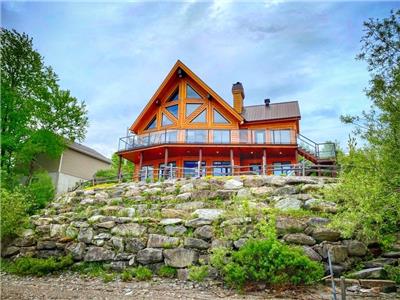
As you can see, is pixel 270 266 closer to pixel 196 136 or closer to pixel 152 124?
pixel 196 136

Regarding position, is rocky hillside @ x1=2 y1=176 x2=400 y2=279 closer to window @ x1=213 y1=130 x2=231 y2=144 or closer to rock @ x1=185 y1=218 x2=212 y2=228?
rock @ x1=185 y1=218 x2=212 y2=228

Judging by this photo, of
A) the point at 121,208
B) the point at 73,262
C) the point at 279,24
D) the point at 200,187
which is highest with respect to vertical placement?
the point at 279,24

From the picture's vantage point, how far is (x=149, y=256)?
10633 millimetres

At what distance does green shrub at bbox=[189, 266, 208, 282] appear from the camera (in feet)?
30.7

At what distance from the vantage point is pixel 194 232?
36.2 ft

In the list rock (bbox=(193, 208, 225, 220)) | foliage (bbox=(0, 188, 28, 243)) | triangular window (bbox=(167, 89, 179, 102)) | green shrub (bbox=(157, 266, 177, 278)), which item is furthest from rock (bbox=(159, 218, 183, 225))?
triangular window (bbox=(167, 89, 179, 102))

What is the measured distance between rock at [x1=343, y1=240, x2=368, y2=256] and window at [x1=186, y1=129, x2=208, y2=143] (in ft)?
45.2

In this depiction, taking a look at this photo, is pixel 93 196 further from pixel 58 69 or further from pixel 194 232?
pixel 58 69

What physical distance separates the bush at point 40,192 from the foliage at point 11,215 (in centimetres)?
290

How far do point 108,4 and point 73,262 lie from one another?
9394 mm

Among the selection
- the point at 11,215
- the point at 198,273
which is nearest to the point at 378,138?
the point at 198,273

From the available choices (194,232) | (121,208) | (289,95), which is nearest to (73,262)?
(121,208)

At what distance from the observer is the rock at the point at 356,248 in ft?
31.7

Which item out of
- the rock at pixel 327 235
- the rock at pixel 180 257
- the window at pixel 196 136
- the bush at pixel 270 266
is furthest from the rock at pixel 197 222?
the window at pixel 196 136
